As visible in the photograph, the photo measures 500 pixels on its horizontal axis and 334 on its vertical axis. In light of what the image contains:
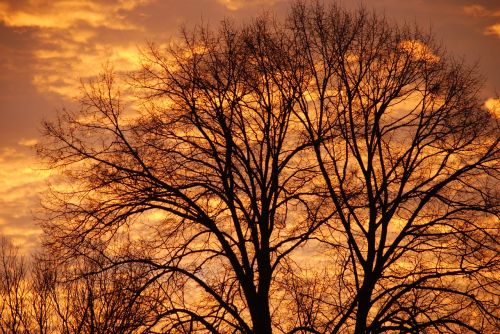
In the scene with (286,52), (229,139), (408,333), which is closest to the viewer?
(408,333)

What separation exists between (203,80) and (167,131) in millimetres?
1750

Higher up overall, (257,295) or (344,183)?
(344,183)

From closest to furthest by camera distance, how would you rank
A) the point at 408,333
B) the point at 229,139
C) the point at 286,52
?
the point at 408,333
the point at 229,139
the point at 286,52

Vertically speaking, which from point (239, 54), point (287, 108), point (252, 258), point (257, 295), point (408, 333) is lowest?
point (408, 333)

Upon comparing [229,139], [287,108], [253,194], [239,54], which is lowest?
[253,194]

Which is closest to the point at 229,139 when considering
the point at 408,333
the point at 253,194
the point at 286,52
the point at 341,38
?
the point at 253,194

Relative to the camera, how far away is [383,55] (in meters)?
18.7

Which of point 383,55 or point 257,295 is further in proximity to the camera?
point 383,55

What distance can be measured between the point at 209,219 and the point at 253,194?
1592mm

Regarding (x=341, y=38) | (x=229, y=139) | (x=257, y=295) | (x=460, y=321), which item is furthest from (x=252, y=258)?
(x=341, y=38)

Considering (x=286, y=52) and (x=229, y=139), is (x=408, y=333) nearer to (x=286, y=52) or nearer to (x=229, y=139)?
(x=229, y=139)

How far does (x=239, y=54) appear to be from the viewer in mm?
17969

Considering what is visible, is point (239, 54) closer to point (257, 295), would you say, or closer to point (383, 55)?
point (383, 55)

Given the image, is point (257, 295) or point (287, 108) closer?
point (257, 295)
